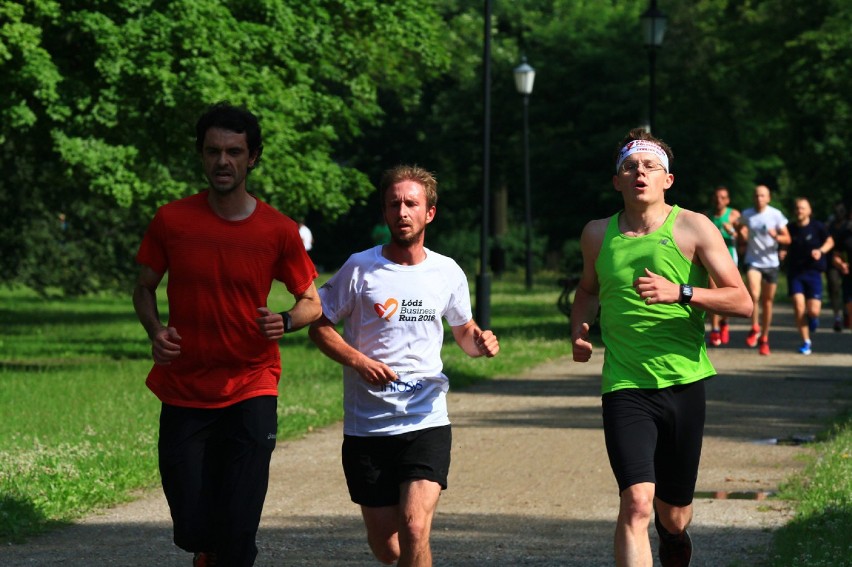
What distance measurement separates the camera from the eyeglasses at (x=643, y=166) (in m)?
6.50

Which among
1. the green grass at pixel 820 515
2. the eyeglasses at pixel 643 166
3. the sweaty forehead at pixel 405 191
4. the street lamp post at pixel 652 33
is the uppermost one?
the street lamp post at pixel 652 33

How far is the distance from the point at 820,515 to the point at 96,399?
28.5 feet

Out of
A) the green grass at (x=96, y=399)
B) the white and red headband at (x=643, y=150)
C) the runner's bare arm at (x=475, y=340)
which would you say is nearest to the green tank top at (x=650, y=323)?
the white and red headband at (x=643, y=150)

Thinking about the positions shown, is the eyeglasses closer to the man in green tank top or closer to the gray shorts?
the man in green tank top

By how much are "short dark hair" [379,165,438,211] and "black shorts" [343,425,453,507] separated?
92cm

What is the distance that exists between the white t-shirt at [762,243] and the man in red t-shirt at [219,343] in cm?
1408

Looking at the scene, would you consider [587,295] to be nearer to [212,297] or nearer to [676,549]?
[676,549]

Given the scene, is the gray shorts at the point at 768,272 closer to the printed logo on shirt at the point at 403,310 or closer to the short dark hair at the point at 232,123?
the printed logo on shirt at the point at 403,310

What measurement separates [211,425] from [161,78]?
13009mm

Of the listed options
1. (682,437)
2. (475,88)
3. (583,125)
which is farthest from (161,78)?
(475,88)

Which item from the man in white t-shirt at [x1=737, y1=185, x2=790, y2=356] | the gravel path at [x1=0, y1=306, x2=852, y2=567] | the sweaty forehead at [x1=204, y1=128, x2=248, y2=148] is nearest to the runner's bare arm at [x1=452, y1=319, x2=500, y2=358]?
the sweaty forehead at [x1=204, y1=128, x2=248, y2=148]

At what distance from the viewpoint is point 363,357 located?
6320 millimetres

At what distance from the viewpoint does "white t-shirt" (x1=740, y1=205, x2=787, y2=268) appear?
64.4 feet

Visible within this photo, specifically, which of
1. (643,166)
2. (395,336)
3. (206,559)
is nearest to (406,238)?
(395,336)
